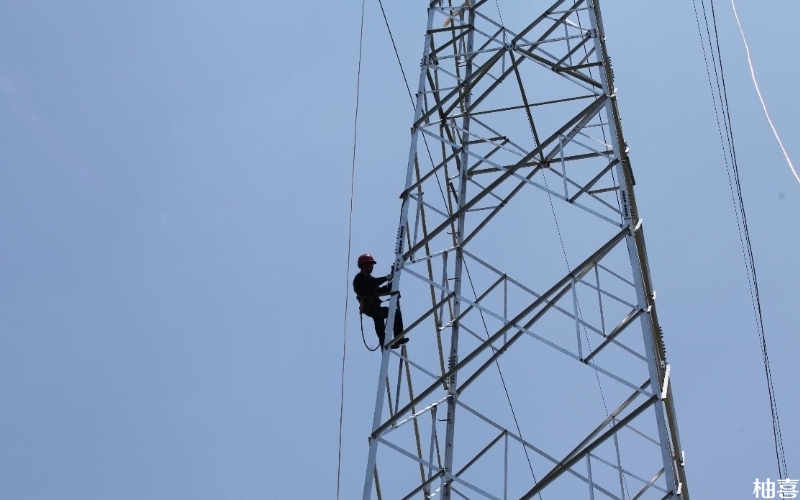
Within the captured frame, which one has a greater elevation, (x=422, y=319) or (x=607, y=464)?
(x=422, y=319)

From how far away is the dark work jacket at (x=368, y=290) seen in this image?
15127mm

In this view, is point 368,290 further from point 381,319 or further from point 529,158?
point 529,158

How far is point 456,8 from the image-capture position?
56.3ft

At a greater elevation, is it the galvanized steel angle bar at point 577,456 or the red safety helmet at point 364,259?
the red safety helmet at point 364,259

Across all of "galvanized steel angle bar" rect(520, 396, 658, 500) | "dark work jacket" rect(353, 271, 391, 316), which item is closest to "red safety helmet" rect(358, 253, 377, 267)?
"dark work jacket" rect(353, 271, 391, 316)

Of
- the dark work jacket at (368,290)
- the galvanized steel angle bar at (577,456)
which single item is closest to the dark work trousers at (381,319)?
the dark work jacket at (368,290)

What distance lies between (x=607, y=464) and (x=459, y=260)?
3521 mm

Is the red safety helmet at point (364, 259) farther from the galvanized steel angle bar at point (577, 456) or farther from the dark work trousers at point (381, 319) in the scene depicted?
the galvanized steel angle bar at point (577, 456)

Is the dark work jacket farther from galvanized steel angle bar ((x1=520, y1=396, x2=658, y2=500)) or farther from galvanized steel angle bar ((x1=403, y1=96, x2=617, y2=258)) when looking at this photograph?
galvanized steel angle bar ((x1=520, y1=396, x2=658, y2=500))

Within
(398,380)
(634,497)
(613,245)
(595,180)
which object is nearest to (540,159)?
(595,180)

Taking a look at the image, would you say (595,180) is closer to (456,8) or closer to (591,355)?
(591,355)

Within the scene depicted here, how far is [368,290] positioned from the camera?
15.3 m

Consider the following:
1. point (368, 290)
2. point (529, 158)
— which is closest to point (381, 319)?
point (368, 290)

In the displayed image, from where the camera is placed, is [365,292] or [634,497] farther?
[365,292]
